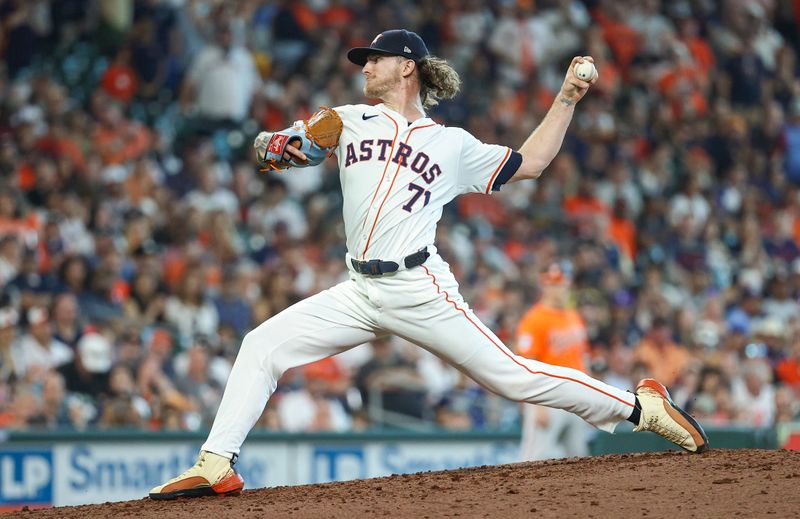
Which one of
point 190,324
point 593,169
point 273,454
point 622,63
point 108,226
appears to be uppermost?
point 622,63

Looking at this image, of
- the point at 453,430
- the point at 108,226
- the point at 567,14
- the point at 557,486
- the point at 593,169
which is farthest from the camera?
the point at 567,14

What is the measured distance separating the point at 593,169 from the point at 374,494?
1005 centimetres

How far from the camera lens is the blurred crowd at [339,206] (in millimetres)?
9656

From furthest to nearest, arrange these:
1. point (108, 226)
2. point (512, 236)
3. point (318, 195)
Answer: point (512, 236) → point (318, 195) → point (108, 226)

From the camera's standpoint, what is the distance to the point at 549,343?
8797 mm

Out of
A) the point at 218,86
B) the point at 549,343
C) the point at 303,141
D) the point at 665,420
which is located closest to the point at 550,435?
the point at 549,343

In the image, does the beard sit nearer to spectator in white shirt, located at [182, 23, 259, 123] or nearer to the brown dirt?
the brown dirt

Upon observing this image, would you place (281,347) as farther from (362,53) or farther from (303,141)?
(362,53)

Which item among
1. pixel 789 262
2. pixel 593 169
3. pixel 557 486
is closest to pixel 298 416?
pixel 557 486

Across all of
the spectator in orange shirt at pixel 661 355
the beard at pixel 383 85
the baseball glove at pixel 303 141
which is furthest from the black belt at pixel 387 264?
the spectator in orange shirt at pixel 661 355

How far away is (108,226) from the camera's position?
34.3 feet

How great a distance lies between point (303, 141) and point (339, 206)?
737 cm

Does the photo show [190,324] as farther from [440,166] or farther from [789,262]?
[789,262]

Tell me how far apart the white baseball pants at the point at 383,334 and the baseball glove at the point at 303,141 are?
535 mm
